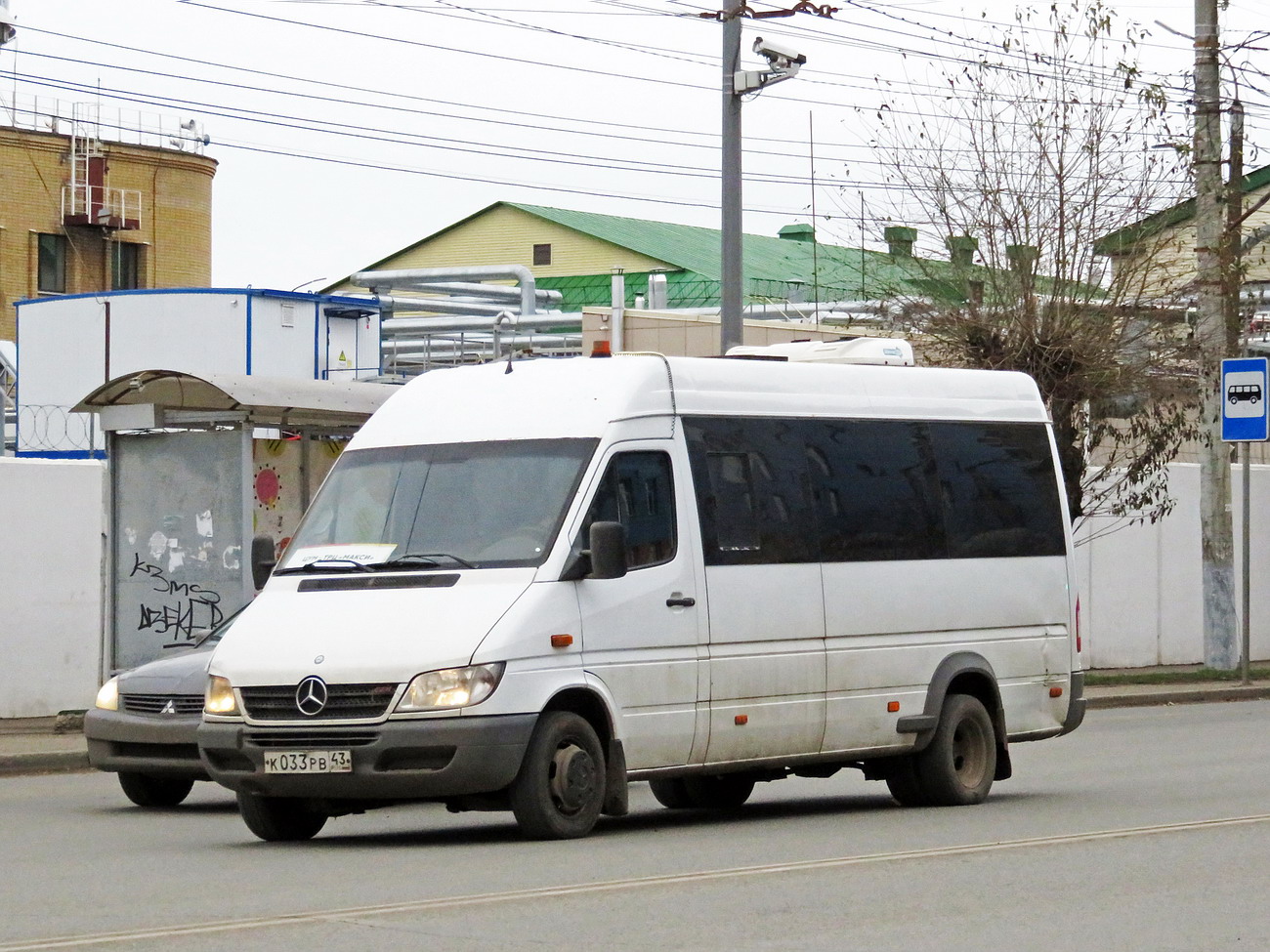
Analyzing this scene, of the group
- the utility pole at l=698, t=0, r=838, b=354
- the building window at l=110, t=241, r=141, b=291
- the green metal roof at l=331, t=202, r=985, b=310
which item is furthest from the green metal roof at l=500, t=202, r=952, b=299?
the utility pole at l=698, t=0, r=838, b=354

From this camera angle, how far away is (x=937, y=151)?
26.4m

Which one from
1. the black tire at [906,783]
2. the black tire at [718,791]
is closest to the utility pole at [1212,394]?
the black tire at [906,783]

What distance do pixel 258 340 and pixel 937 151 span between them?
15288 mm

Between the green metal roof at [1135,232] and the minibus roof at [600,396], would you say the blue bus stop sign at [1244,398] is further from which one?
the minibus roof at [600,396]

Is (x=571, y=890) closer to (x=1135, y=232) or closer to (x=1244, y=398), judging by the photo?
(x=1244, y=398)

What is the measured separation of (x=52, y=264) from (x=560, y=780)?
52.0 m

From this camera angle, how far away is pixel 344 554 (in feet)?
37.1

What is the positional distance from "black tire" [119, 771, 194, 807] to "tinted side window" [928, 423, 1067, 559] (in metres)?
5.24

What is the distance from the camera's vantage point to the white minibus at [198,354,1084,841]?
10492mm

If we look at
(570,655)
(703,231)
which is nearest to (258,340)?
(570,655)

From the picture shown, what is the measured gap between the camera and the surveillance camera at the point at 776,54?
2098 cm

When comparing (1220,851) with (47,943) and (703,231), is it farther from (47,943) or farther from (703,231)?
(703,231)

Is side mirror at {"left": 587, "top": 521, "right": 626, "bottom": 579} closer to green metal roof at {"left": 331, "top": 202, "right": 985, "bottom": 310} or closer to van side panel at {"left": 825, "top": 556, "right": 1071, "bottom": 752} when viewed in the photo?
van side panel at {"left": 825, "top": 556, "right": 1071, "bottom": 752}

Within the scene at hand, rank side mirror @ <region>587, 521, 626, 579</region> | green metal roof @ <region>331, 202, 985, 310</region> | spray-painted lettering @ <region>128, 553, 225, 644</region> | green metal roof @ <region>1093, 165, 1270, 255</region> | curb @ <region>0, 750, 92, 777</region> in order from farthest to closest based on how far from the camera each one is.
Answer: green metal roof @ <region>331, 202, 985, 310</region> → green metal roof @ <region>1093, 165, 1270, 255</region> → spray-painted lettering @ <region>128, 553, 225, 644</region> → curb @ <region>0, 750, 92, 777</region> → side mirror @ <region>587, 521, 626, 579</region>
